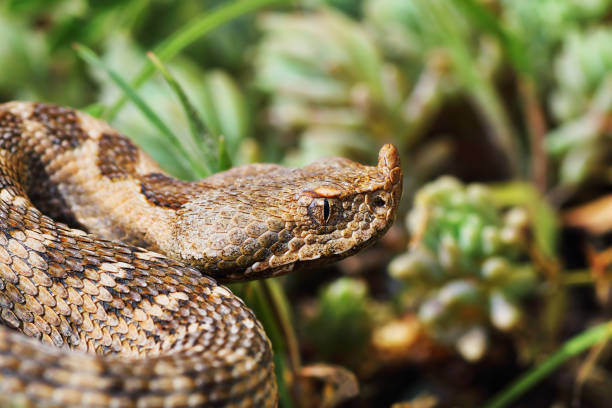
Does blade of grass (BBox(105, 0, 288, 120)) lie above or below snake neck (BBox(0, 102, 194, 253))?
above

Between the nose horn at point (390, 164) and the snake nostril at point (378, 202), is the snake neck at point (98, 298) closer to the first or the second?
the snake nostril at point (378, 202)

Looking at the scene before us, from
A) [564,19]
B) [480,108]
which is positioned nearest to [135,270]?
[480,108]

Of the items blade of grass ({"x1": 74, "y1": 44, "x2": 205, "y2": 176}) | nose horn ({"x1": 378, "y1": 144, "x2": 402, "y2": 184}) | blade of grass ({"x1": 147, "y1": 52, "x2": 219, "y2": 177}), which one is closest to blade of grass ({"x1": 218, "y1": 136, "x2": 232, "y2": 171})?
blade of grass ({"x1": 147, "y1": 52, "x2": 219, "y2": 177})

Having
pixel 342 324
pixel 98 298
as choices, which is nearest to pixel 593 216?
pixel 342 324

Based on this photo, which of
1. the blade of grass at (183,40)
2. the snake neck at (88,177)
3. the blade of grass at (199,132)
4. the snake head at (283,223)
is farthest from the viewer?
the blade of grass at (183,40)

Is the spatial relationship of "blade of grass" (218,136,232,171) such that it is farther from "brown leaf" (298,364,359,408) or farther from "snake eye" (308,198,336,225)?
"brown leaf" (298,364,359,408)

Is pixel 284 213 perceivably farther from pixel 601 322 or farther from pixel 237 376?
pixel 601 322

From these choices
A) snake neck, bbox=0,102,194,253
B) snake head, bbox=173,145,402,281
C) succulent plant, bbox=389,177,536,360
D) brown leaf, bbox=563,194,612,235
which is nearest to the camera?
snake head, bbox=173,145,402,281

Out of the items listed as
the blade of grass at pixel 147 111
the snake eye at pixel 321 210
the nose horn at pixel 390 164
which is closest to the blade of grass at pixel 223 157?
the blade of grass at pixel 147 111
